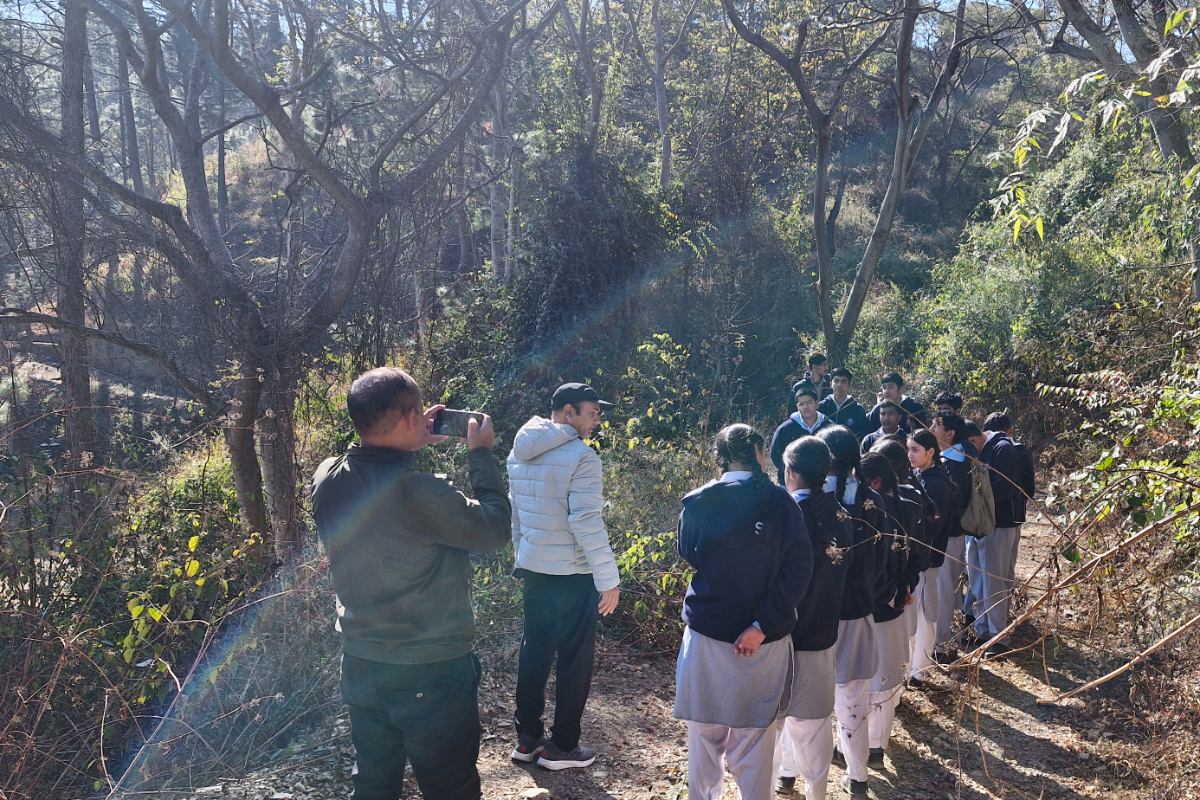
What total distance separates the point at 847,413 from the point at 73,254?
7027mm

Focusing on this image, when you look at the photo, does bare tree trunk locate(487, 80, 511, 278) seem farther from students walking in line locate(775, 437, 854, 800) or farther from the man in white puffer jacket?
students walking in line locate(775, 437, 854, 800)

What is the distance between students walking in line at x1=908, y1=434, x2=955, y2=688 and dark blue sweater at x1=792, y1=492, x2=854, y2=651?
1.45 meters

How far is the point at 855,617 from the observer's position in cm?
421

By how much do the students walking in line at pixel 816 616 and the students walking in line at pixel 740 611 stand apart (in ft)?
0.64

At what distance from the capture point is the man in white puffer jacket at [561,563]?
13.7ft

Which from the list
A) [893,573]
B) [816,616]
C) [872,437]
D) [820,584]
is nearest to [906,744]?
[893,573]

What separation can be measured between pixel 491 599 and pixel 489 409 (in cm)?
555

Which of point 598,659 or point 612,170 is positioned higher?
point 612,170

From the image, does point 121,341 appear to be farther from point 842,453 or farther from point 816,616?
point 816,616

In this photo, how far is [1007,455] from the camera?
634 centimetres

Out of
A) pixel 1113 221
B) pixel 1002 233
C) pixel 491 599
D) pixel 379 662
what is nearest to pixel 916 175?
pixel 1002 233

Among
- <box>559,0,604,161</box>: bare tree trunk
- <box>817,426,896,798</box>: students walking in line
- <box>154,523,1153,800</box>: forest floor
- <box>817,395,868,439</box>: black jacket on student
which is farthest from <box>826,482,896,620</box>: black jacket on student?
<box>559,0,604,161</box>: bare tree trunk

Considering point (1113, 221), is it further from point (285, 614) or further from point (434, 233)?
point (285, 614)

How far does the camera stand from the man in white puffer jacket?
4176 millimetres
